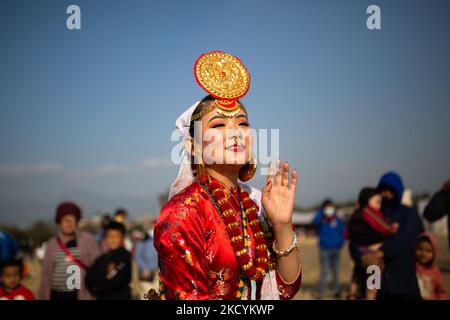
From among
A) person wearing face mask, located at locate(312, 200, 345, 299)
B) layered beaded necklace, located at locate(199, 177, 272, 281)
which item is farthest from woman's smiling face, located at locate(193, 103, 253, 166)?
person wearing face mask, located at locate(312, 200, 345, 299)

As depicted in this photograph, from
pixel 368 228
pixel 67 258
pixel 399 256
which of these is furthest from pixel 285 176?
pixel 67 258

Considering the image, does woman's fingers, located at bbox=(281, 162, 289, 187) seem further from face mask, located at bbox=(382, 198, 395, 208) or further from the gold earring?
face mask, located at bbox=(382, 198, 395, 208)

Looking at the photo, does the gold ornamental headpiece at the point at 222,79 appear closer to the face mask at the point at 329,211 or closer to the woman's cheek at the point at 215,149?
the woman's cheek at the point at 215,149

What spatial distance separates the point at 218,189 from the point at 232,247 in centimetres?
38

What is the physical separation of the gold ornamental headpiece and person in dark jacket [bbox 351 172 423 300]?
10.7 feet

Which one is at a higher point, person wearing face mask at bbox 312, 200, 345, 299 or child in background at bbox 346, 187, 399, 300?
child in background at bbox 346, 187, 399, 300

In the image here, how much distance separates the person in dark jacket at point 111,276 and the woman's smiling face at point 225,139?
148 inches

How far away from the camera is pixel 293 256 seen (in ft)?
8.75

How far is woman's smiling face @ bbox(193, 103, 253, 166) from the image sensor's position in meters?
2.69

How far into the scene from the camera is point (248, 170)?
10.0ft

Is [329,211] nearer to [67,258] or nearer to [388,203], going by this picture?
[388,203]
